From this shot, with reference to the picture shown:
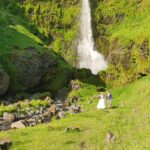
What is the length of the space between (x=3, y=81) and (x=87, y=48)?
5059 centimetres

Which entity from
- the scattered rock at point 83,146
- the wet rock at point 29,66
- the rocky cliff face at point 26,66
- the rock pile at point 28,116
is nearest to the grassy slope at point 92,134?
the scattered rock at point 83,146

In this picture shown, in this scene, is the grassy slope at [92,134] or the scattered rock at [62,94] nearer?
the grassy slope at [92,134]

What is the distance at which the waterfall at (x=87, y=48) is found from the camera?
118 metres

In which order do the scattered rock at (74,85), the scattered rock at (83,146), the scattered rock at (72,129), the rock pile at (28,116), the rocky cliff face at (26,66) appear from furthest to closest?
the scattered rock at (74,85) → the rocky cliff face at (26,66) → the rock pile at (28,116) → the scattered rock at (72,129) → the scattered rock at (83,146)

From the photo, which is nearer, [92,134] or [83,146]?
[83,146]

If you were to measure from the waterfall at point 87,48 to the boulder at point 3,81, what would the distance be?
134 feet

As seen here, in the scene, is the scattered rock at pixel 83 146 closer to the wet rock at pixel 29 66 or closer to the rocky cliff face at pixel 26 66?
the rocky cliff face at pixel 26 66

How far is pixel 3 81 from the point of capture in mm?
76125

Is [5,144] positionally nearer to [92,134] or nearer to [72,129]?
[72,129]

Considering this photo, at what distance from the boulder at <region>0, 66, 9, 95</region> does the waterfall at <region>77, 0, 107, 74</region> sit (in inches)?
1604

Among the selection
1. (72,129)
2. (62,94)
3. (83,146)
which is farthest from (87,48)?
(83,146)

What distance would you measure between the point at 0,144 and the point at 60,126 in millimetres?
9831

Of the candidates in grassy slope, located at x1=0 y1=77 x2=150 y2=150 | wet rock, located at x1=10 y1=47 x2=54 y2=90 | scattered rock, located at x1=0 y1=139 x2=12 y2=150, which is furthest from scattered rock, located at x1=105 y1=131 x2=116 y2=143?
wet rock, located at x1=10 y1=47 x2=54 y2=90

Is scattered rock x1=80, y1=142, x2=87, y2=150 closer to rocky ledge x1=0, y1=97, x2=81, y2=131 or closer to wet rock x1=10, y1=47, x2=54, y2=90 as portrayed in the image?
rocky ledge x1=0, y1=97, x2=81, y2=131
